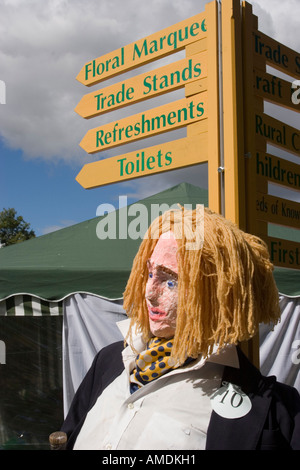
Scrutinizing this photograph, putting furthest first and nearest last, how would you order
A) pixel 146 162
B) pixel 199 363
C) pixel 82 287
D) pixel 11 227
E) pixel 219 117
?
pixel 11 227
pixel 82 287
pixel 146 162
pixel 219 117
pixel 199 363

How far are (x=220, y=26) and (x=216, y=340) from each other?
1173 mm

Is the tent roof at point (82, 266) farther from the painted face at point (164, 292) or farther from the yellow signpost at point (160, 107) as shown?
the painted face at point (164, 292)

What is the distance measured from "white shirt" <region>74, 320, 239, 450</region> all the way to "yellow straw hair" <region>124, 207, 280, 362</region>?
0.22 ft

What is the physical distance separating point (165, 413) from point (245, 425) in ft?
0.67

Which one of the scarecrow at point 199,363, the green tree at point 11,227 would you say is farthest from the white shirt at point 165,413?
the green tree at point 11,227

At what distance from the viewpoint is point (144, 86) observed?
74.4 inches

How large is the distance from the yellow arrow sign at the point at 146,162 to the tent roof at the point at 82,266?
65cm

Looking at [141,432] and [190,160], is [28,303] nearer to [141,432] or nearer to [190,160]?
[190,160]

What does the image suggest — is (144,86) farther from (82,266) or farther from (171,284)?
(82,266)

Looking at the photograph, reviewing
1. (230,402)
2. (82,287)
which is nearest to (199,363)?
(230,402)

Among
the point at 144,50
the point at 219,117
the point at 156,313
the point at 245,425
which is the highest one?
the point at 144,50

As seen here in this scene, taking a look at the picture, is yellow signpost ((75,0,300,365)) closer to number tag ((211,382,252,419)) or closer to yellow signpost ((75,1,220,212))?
yellow signpost ((75,1,220,212))

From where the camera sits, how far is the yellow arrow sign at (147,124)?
68.0 inches

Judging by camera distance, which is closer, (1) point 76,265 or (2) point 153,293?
(2) point 153,293
